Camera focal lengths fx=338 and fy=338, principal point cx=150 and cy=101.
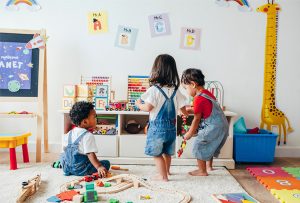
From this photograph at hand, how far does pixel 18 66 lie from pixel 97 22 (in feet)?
2.68

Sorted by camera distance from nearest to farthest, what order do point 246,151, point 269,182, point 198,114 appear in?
point 269,182 → point 198,114 → point 246,151

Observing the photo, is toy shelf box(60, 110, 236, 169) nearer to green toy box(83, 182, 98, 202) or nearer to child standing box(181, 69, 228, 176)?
child standing box(181, 69, 228, 176)

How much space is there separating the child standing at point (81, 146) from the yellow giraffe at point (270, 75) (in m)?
1.66

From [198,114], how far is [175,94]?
26 centimetres

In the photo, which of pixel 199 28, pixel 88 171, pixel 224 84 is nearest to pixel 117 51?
pixel 199 28

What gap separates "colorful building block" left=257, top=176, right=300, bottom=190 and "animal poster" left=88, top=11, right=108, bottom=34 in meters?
1.88

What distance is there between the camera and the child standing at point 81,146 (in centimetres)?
233

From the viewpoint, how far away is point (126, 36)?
315cm

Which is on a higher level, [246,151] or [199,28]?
[199,28]

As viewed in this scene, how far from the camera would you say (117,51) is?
317 cm

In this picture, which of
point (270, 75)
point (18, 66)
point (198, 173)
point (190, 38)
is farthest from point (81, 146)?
point (270, 75)

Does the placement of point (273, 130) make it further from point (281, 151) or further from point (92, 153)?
point (92, 153)

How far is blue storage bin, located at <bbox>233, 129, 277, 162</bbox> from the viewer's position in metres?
2.85

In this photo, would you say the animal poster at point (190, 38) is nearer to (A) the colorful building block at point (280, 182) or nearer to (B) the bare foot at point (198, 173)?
(B) the bare foot at point (198, 173)
